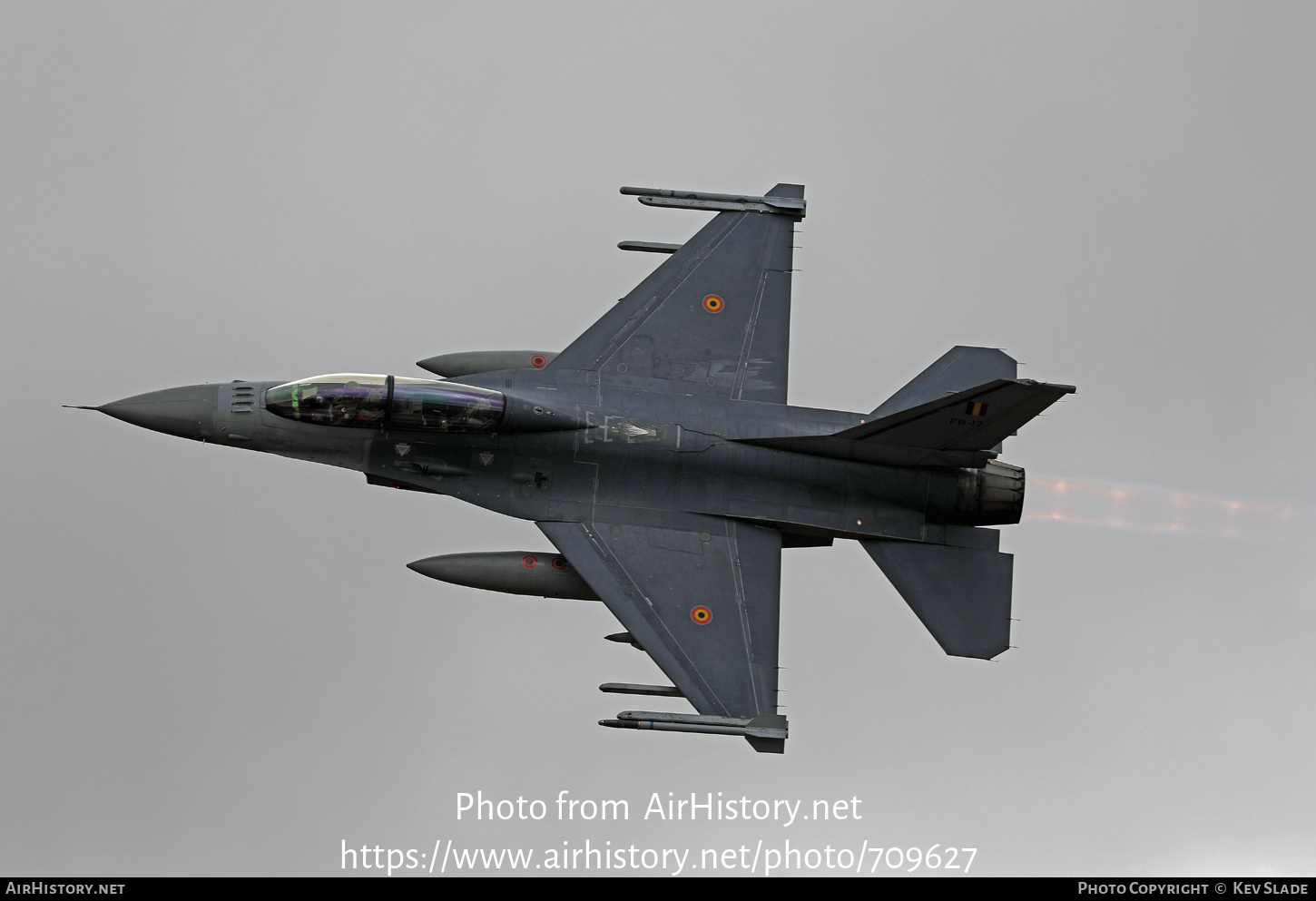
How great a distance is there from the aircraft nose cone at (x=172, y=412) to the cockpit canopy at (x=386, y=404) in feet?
3.51

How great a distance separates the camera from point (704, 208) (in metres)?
31.1

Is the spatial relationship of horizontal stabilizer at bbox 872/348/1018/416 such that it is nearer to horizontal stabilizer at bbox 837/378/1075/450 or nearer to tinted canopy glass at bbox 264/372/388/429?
horizontal stabilizer at bbox 837/378/1075/450

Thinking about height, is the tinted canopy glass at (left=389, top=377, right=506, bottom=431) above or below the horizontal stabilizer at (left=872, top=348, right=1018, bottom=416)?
below

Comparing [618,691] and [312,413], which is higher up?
[312,413]

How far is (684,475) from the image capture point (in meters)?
29.1

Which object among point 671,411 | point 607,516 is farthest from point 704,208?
point 607,516

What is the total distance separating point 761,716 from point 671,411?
5.37 meters

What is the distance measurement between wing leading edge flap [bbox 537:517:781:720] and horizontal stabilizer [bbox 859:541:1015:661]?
213cm

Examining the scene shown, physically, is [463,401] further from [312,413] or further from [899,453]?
[899,453]

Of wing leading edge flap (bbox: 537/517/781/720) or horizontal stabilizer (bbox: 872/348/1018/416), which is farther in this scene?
horizontal stabilizer (bbox: 872/348/1018/416)

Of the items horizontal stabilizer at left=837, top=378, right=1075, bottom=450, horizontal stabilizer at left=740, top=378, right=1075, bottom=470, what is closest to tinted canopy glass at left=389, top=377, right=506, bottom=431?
horizontal stabilizer at left=740, top=378, right=1075, bottom=470

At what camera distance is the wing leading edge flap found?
28.6 metres

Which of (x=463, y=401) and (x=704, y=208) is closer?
(x=463, y=401)

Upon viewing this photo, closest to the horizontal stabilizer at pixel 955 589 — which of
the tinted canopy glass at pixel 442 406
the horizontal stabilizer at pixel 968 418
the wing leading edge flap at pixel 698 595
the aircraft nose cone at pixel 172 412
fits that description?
the horizontal stabilizer at pixel 968 418
